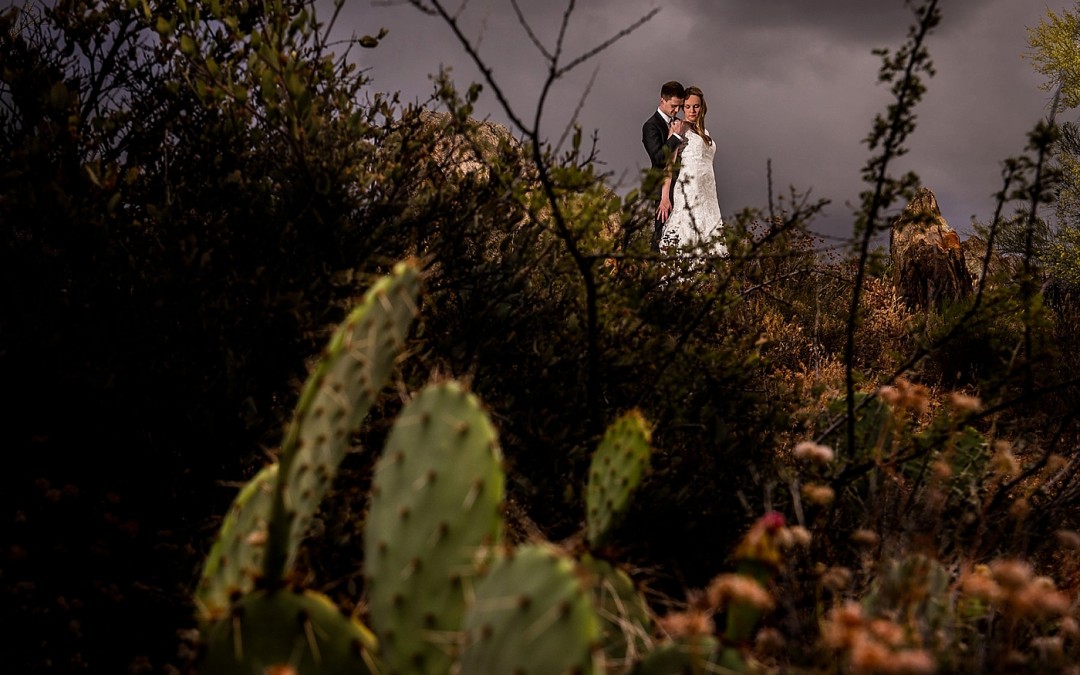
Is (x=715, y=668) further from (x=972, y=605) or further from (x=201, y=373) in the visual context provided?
(x=201, y=373)

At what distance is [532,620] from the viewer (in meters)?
1.17

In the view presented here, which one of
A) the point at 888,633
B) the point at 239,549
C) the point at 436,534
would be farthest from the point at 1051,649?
the point at 239,549

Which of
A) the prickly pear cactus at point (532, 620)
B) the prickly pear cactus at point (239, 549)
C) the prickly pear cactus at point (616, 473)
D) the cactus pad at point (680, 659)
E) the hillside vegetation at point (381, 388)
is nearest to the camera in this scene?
the prickly pear cactus at point (532, 620)

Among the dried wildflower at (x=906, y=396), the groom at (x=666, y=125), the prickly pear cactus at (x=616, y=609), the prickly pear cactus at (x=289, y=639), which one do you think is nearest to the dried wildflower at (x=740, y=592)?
the prickly pear cactus at (x=616, y=609)

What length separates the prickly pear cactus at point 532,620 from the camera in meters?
1.13

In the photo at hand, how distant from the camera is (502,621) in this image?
120 centimetres

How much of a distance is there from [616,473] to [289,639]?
0.86 meters

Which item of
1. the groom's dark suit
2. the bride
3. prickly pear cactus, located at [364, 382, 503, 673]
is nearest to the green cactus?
prickly pear cactus, located at [364, 382, 503, 673]

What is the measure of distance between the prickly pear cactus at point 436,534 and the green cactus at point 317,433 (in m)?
0.18

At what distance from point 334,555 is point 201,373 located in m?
0.75

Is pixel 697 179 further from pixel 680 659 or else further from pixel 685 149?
pixel 680 659

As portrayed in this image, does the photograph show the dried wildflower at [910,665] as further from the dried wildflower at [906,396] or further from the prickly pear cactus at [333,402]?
the dried wildflower at [906,396]

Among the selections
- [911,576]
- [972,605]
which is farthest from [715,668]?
[972,605]

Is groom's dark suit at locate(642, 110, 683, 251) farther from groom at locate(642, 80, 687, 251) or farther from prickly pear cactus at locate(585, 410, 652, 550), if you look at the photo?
prickly pear cactus at locate(585, 410, 652, 550)
